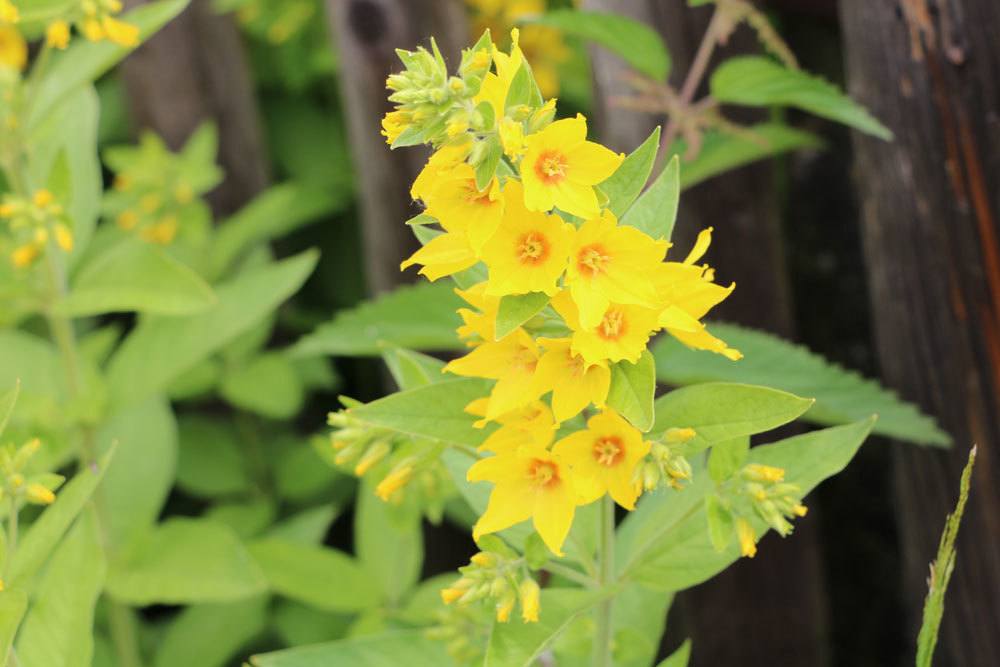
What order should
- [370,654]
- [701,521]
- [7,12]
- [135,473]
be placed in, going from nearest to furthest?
[701,521] < [370,654] < [7,12] < [135,473]

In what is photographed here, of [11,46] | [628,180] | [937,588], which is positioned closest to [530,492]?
[628,180]

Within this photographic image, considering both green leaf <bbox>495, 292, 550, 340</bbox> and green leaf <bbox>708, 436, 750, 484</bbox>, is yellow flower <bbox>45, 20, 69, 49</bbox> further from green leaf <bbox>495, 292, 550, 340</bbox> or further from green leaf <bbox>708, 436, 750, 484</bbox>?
green leaf <bbox>708, 436, 750, 484</bbox>

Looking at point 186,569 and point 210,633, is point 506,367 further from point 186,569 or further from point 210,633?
point 210,633

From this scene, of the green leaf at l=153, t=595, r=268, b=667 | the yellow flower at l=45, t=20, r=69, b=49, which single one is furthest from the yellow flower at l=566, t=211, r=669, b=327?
the green leaf at l=153, t=595, r=268, b=667

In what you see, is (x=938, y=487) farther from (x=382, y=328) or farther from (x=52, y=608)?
(x=52, y=608)

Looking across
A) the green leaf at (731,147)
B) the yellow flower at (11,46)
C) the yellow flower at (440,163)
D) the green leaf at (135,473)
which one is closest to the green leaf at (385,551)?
the green leaf at (135,473)
